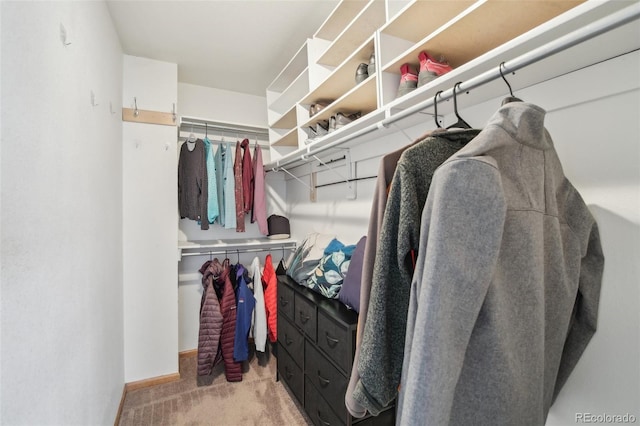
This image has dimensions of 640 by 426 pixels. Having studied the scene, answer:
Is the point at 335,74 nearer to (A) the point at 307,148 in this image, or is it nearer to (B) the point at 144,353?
(A) the point at 307,148

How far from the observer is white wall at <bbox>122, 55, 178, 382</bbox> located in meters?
2.15

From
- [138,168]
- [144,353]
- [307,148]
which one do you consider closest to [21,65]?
[307,148]

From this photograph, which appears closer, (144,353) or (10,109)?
(10,109)

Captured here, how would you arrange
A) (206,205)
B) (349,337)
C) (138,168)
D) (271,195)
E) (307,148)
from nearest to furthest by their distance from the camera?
(349,337) → (307,148) → (138,168) → (206,205) → (271,195)

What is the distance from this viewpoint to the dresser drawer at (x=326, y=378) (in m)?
1.33

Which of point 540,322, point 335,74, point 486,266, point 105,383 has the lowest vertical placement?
point 105,383

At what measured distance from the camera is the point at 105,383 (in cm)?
153

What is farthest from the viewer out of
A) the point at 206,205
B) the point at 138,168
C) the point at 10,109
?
the point at 206,205

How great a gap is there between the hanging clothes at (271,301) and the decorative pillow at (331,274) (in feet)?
2.42

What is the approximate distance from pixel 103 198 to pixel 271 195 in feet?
5.50

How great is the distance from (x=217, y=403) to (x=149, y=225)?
139cm

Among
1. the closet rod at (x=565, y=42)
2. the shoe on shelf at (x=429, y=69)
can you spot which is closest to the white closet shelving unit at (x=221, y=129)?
the shoe on shelf at (x=429, y=69)

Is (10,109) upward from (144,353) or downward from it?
upward
